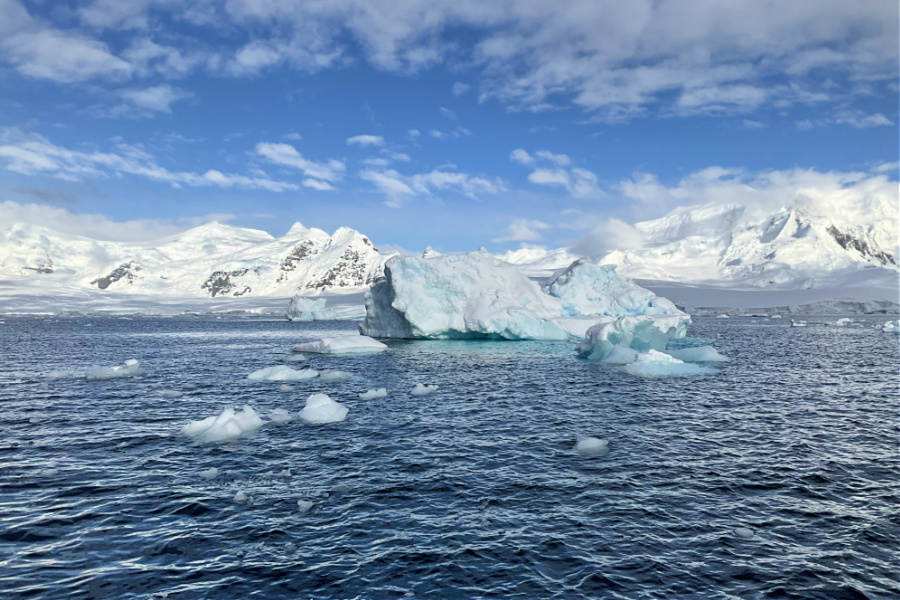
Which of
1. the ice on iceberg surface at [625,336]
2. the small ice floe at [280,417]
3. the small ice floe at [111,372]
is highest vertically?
the ice on iceberg surface at [625,336]

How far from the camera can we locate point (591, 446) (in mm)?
15094

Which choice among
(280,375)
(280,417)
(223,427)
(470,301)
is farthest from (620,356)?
(223,427)

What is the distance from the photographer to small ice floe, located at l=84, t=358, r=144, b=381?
90.9 ft

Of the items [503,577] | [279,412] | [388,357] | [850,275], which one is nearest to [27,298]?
[388,357]

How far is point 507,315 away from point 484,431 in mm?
29069

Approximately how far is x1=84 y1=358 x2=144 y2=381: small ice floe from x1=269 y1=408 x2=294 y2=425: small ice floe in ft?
47.0

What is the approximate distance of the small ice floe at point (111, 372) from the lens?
27.7 m

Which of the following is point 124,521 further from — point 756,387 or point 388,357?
point 388,357

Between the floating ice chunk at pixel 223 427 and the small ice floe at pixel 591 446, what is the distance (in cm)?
979

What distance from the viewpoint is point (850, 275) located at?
582 feet

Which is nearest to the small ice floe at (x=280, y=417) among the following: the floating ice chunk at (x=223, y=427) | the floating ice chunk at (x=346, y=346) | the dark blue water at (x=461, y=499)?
the dark blue water at (x=461, y=499)

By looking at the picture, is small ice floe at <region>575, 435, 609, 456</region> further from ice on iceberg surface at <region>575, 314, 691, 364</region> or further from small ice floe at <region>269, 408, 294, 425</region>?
ice on iceberg surface at <region>575, 314, 691, 364</region>

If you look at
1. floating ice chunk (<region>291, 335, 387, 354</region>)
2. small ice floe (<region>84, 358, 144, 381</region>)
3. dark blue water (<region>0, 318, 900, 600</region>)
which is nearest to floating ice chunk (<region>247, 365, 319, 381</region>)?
dark blue water (<region>0, 318, 900, 600</region>)

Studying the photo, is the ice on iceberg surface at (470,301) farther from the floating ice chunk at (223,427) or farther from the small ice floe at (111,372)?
the floating ice chunk at (223,427)
